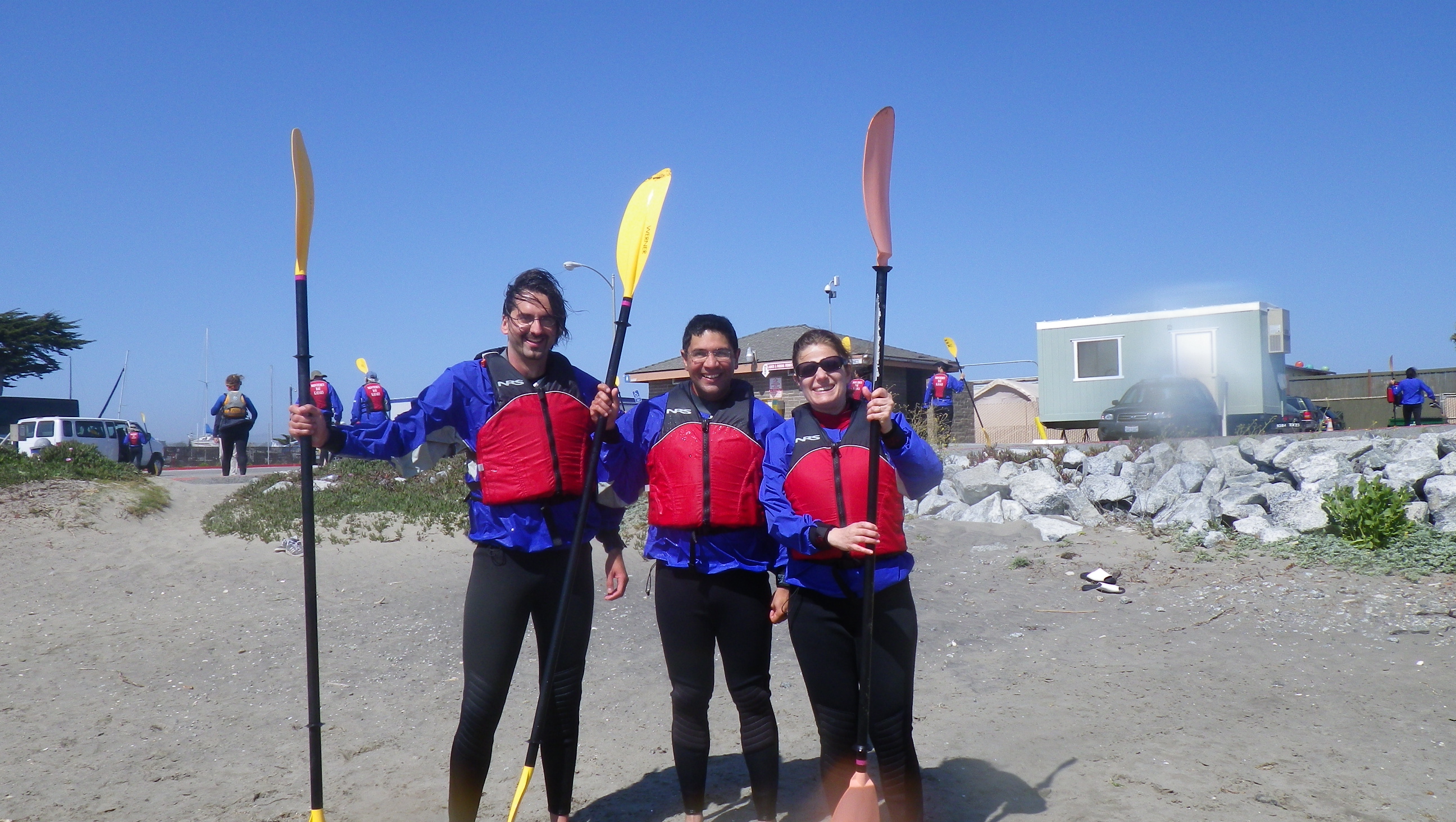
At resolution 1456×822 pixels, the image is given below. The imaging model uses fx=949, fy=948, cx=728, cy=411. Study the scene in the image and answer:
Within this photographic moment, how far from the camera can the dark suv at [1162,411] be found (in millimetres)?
15477

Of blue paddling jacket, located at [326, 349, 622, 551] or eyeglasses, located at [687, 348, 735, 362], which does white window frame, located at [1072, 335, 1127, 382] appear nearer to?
eyeglasses, located at [687, 348, 735, 362]

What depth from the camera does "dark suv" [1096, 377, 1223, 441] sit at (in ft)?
50.8

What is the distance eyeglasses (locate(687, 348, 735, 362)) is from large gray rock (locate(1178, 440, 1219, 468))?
760 cm

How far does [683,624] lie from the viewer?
3000 mm

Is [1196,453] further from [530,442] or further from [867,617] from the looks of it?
[530,442]

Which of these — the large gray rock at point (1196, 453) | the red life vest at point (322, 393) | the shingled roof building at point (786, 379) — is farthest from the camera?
the shingled roof building at point (786, 379)

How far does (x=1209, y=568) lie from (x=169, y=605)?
7246mm

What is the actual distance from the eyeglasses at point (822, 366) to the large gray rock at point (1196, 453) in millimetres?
7514

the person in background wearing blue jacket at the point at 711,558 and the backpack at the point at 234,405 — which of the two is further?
the backpack at the point at 234,405

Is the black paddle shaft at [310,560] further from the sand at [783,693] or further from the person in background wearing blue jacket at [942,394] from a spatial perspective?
the person in background wearing blue jacket at [942,394]

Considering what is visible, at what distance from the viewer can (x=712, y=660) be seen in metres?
3.02

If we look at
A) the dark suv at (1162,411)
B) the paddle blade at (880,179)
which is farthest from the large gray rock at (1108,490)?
the dark suv at (1162,411)

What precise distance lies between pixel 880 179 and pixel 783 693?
2619 millimetres

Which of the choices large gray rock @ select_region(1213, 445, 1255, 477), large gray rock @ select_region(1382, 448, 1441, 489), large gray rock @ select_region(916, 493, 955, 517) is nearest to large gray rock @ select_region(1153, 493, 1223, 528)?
large gray rock @ select_region(1213, 445, 1255, 477)
